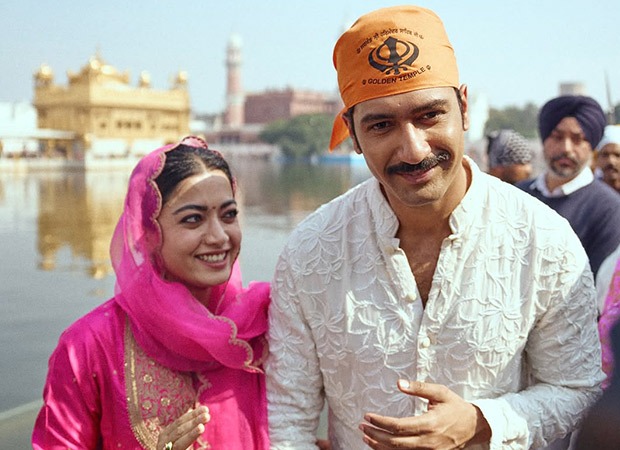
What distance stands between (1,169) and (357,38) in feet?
94.9

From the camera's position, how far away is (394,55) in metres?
1.30

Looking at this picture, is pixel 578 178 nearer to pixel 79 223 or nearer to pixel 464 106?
pixel 464 106

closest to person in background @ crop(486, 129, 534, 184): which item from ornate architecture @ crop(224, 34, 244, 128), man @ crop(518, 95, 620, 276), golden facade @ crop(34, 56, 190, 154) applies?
man @ crop(518, 95, 620, 276)

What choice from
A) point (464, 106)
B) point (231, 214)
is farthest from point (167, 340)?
point (464, 106)

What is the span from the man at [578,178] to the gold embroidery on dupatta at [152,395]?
1.46m

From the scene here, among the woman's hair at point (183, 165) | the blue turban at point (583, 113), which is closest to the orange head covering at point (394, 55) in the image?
the woman's hair at point (183, 165)

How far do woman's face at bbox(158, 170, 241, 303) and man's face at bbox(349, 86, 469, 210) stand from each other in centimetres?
→ 49

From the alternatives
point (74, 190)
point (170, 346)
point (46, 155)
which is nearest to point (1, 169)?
point (46, 155)

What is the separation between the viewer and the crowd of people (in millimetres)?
1300

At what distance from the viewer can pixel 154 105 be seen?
36281 mm

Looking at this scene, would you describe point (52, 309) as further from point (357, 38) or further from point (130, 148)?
point (130, 148)

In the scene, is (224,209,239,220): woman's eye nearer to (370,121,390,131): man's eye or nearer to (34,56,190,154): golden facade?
(370,121,390,131): man's eye

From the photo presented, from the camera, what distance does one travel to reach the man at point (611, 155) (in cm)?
309

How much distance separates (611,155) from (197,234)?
224cm
